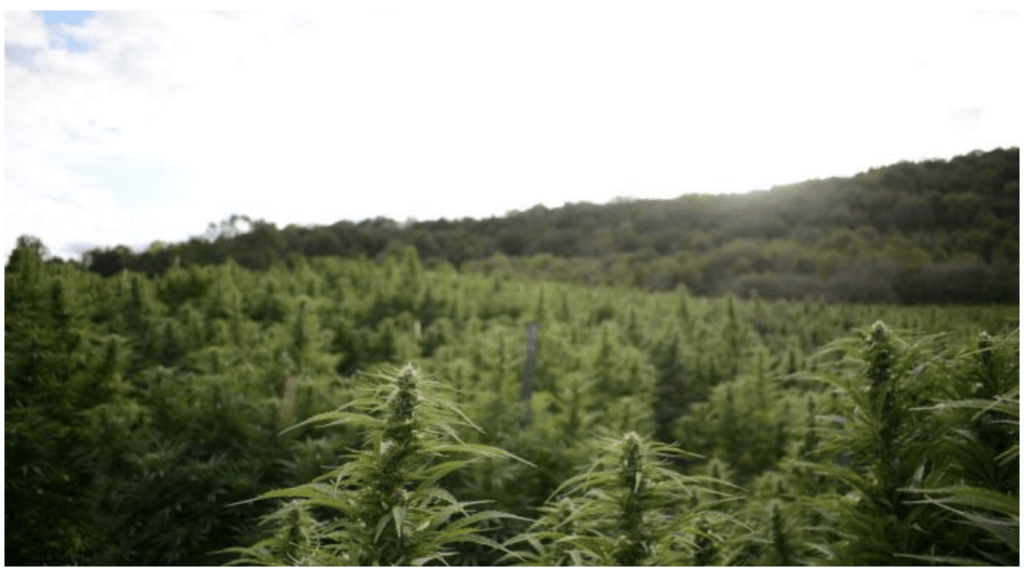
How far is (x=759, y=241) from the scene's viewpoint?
23828mm

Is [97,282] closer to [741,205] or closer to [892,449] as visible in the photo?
[892,449]

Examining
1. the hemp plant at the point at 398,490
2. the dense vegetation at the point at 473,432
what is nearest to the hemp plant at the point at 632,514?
the dense vegetation at the point at 473,432

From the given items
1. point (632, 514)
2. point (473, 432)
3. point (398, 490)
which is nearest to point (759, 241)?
point (473, 432)

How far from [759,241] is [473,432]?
67.1ft

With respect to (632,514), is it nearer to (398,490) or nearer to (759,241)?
(398,490)

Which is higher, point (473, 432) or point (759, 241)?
point (759, 241)

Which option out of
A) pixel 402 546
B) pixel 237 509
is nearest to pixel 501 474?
pixel 237 509

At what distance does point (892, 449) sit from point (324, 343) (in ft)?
25.8

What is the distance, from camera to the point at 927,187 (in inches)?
459

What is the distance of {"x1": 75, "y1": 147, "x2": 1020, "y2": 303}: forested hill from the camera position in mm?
9164

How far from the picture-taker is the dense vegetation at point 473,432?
64.1 inches

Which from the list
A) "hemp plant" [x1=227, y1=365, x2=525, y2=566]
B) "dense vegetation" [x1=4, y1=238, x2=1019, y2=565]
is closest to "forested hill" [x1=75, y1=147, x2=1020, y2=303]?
"dense vegetation" [x1=4, y1=238, x2=1019, y2=565]

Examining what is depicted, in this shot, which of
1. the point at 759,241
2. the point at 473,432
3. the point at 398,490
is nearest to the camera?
the point at 398,490

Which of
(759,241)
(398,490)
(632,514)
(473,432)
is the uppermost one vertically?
(759,241)
